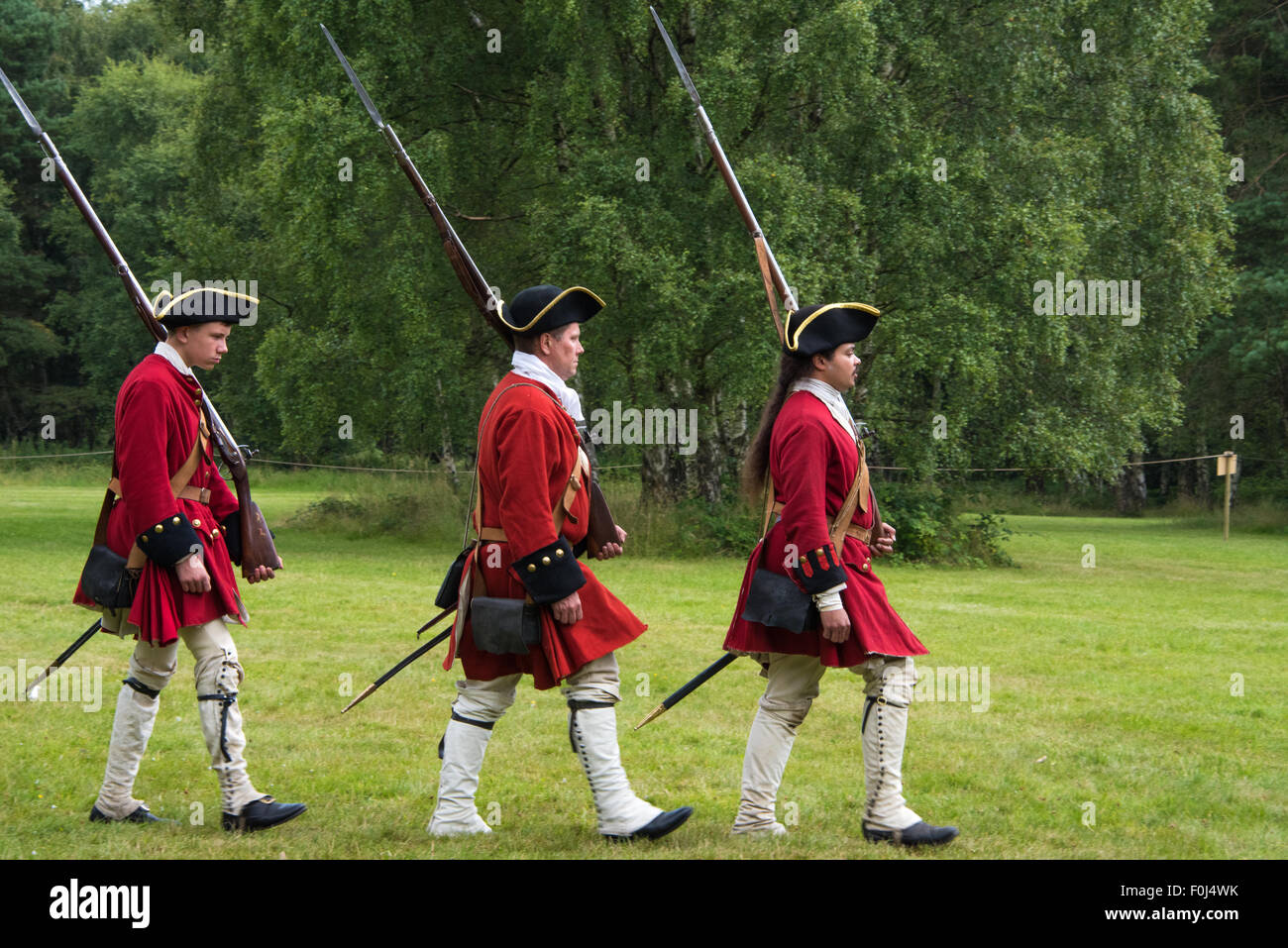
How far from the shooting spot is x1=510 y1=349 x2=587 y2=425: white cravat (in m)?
5.41

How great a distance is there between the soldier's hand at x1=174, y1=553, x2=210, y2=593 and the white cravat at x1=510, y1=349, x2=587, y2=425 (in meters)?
1.47

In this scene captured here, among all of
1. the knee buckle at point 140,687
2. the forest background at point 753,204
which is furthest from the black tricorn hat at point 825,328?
the forest background at point 753,204

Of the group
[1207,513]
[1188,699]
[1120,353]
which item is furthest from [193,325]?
[1207,513]

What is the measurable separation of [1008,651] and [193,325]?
8.03 m

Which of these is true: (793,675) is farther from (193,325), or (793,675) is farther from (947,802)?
(193,325)

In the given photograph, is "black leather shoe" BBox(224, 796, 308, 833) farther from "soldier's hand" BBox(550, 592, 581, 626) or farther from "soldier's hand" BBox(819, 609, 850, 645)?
"soldier's hand" BBox(819, 609, 850, 645)

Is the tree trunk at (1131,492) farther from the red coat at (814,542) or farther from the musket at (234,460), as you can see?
the musket at (234,460)

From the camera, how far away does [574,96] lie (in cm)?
1958

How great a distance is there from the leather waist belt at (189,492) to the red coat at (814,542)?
2283 mm

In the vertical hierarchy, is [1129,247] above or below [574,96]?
below

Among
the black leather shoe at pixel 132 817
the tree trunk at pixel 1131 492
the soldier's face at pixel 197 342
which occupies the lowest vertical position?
the tree trunk at pixel 1131 492

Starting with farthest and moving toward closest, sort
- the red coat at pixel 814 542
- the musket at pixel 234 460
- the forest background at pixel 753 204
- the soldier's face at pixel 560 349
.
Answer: the forest background at pixel 753 204
the musket at pixel 234 460
the soldier's face at pixel 560 349
the red coat at pixel 814 542

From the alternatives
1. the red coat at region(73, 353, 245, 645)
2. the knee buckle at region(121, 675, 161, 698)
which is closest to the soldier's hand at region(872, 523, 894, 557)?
the red coat at region(73, 353, 245, 645)

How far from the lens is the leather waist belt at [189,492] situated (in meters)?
5.62
